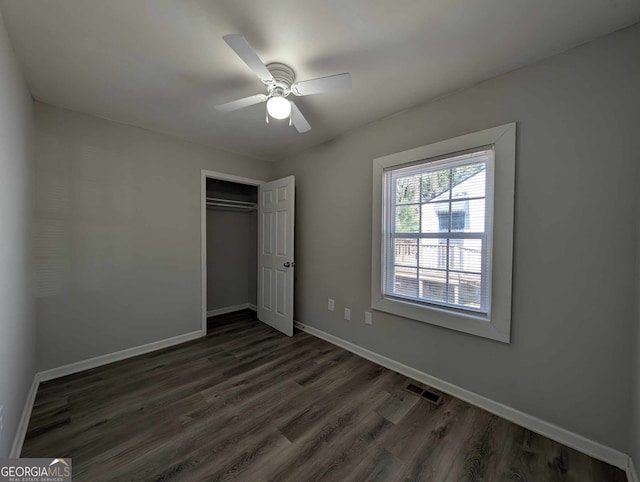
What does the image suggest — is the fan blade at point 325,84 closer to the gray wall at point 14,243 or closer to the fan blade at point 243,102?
the fan blade at point 243,102

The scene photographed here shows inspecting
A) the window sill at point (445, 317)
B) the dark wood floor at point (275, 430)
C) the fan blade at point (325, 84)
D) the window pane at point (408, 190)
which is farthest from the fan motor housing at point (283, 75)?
the dark wood floor at point (275, 430)

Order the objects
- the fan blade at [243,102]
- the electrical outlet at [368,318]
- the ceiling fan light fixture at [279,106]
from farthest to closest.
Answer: the electrical outlet at [368,318]
the fan blade at [243,102]
the ceiling fan light fixture at [279,106]

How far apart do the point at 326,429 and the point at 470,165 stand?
2211mm

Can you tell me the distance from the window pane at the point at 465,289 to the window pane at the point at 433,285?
0.06m

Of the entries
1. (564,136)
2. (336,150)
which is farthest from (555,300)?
(336,150)

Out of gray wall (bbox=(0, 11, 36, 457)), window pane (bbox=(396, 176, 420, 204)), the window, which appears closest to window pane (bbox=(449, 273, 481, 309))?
the window

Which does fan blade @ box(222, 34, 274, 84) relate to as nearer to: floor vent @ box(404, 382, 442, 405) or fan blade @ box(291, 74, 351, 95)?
fan blade @ box(291, 74, 351, 95)

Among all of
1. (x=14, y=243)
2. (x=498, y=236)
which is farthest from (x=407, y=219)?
(x=14, y=243)

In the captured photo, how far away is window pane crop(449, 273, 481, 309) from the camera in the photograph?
77.7 inches

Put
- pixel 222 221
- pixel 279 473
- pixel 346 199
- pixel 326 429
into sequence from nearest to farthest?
pixel 279 473
pixel 326 429
pixel 346 199
pixel 222 221

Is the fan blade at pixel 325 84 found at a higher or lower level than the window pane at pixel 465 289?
higher

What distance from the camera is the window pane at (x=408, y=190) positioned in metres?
2.34

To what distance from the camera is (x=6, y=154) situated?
1400 millimetres

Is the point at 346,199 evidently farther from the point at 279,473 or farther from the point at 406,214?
the point at 279,473
